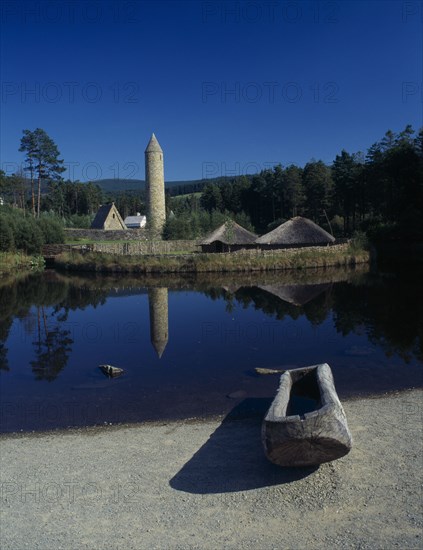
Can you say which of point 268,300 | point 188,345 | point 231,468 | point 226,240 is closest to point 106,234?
point 226,240

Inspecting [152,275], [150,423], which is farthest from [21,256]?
[150,423]

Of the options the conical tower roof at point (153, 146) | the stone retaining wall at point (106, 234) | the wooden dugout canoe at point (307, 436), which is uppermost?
the conical tower roof at point (153, 146)

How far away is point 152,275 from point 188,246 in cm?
998

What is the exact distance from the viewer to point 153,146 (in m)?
53.8

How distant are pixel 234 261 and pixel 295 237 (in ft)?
22.5

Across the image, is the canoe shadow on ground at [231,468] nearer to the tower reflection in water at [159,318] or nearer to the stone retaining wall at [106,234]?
the tower reflection in water at [159,318]

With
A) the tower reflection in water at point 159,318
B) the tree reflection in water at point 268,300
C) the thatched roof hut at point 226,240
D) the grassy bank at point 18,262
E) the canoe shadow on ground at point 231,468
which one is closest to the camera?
the canoe shadow on ground at point 231,468

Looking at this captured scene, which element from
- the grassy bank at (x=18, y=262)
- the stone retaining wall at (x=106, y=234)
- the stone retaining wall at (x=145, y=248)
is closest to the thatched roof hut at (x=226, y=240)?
the stone retaining wall at (x=145, y=248)

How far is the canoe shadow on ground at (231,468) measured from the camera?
232 inches

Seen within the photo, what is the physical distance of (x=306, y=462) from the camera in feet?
19.0

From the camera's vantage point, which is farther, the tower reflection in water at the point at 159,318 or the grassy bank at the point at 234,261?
the grassy bank at the point at 234,261

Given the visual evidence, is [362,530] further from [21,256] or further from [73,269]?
[21,256]

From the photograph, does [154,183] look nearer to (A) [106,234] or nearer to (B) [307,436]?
(A) [106,234]

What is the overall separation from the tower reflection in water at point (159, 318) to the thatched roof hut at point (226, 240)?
45.0 feet
